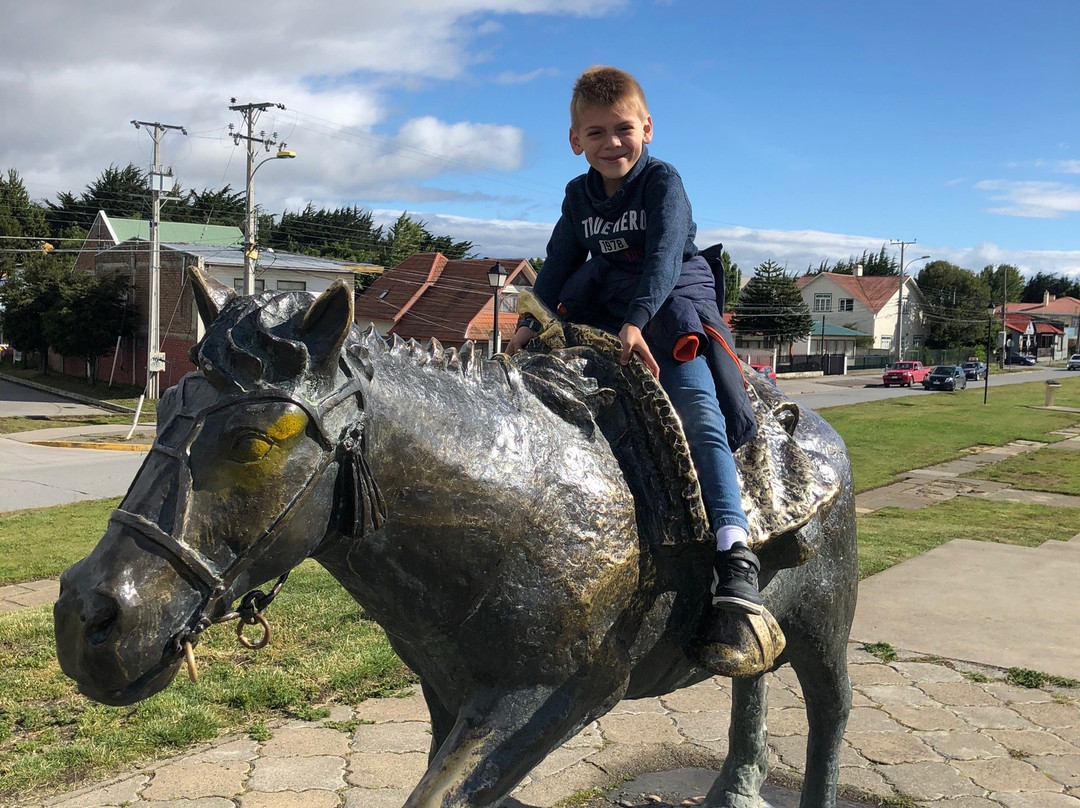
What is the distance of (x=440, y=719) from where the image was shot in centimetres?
255

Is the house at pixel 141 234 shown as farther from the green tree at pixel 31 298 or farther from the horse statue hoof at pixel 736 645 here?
the horse statue hoof at pixel 736 645

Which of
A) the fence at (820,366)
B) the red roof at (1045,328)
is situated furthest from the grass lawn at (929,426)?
the red roof at (1045,328)

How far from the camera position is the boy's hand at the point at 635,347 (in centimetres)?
234

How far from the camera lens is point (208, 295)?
6.12 ft

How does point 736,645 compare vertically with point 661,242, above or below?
below

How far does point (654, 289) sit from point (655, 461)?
43 centimetres

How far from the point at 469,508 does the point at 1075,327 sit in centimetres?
11572

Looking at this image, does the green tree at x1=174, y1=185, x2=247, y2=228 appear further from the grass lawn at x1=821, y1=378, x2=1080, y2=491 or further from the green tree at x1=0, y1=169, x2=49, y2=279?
the grass lawn at x1=821, y1=378, x2=1080, y2=491

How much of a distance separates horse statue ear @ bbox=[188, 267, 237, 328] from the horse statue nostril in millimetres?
553

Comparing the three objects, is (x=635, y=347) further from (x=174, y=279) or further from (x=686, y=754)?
(x=174, y=279)

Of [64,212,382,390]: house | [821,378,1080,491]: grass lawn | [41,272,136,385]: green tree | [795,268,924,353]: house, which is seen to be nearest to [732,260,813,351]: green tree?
[795,268,924,353]: house

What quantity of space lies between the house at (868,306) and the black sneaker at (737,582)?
66.4m

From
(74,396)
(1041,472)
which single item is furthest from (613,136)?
→ (74,396)

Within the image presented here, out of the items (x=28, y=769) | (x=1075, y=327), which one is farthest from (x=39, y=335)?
(x=1075, y=327)
